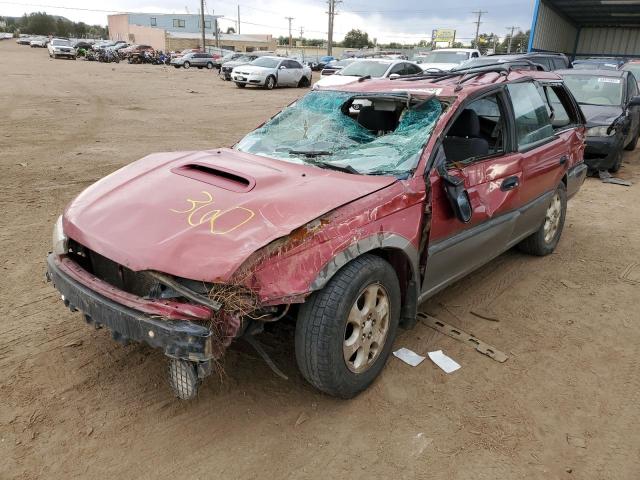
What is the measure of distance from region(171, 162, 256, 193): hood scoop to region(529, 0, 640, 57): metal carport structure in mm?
18314

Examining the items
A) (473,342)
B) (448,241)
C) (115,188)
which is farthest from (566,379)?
(115,188)

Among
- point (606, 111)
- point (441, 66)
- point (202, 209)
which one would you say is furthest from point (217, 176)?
point (441, 66)

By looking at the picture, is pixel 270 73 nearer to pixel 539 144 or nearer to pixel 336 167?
pixel 539 144

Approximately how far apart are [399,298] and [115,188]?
5.81 ft

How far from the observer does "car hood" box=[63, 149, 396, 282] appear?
2258mm

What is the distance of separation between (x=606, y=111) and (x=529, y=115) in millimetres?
5503

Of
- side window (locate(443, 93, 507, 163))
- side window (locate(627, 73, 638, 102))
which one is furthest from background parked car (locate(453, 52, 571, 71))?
side window (locate(443, 93, 507, 163))

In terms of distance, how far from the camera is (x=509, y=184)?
144 inches

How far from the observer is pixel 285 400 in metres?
2.78

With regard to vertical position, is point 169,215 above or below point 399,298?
above

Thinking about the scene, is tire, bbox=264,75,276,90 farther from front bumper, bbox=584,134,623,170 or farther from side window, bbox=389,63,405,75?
front bumper, bbox=584,134,623,170

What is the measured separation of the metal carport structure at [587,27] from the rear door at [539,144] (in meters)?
15.4

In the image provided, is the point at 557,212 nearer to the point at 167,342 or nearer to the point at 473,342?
the point at 473,342

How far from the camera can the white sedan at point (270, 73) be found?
20922 mm
